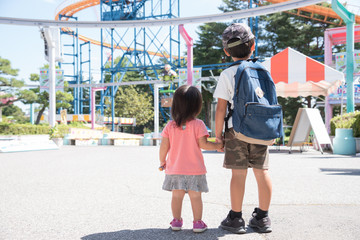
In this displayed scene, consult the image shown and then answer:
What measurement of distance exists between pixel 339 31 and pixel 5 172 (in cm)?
1564

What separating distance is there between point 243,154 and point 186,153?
38 centimetres

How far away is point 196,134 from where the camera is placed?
2270 mm

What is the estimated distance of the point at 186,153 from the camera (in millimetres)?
2254

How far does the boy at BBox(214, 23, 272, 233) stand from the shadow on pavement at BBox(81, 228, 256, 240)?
0.09 m

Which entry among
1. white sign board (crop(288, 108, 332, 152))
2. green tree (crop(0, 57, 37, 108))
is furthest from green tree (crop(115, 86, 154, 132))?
white sign board (crop(288, 108, 332, 152))

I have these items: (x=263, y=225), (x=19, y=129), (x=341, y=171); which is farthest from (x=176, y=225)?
(x=19, y=129)

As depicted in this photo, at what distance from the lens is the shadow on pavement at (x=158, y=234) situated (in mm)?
2080

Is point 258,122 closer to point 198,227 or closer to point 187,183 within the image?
point 187,183

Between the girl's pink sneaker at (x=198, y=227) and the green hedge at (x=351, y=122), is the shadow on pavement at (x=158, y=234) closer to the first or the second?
the girl's pink sneaker at (x=198, y=227)

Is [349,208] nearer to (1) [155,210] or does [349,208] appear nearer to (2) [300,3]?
(1) [155,210]

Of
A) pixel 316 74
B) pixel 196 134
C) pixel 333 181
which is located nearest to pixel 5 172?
pixel 196 134

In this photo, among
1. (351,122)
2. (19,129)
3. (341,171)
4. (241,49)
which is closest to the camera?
(241,49)

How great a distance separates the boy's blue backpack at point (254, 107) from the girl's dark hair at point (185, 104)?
0.27 metres

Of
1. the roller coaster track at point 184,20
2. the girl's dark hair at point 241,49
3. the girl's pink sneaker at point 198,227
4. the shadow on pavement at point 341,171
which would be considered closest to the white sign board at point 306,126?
the shadow on pavement at point 341,171
